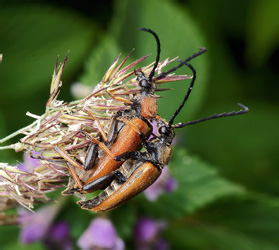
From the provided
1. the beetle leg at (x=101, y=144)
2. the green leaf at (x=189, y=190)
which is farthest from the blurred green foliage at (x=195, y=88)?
the beetle leg at (x=101, y=144)

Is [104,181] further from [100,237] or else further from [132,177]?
[100,237]

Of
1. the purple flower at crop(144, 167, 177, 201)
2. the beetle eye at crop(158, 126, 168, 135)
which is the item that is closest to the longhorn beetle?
the beetle eye at crop(158, 126, 168, 135)

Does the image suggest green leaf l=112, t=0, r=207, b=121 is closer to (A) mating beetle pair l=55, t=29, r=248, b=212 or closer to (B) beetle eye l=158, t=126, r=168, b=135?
(B) beetle eye l=158, t=126, r=168, b=135

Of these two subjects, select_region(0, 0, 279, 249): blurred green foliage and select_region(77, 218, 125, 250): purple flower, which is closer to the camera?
select_region(77, 218, 125, 250): purple flower

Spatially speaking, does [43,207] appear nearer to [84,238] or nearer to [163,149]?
[84,238]

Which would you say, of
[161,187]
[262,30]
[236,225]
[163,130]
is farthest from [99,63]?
[262,30]
